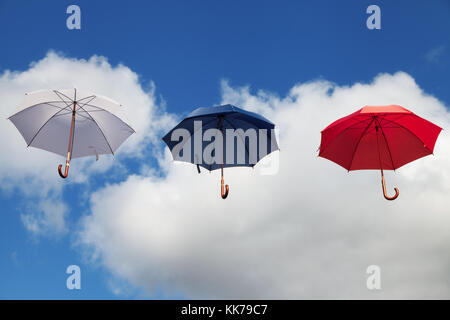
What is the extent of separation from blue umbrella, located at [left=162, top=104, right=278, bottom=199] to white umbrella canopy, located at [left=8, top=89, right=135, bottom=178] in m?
1.57

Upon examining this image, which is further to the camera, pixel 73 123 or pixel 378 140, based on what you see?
pixel 73 123

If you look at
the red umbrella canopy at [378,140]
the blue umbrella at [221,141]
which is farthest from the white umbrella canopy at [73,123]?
the red umbrella canopy at [378,140]

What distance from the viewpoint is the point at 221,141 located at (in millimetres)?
10789

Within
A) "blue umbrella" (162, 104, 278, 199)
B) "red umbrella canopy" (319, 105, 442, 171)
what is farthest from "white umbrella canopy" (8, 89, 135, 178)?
"red umbrella canopy" (319, 105, 442, 171)

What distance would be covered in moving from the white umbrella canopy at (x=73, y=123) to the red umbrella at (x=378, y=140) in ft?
17.5

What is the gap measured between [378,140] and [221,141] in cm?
395

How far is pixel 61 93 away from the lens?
10422 mm

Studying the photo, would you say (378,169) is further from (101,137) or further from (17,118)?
(17,118)

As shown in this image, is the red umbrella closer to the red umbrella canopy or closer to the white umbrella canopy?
the red umbrella canopy

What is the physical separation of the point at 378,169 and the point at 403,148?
0.79m

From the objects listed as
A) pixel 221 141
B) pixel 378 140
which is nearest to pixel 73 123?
pixel 221 141

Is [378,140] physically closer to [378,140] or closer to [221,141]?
[378,140]

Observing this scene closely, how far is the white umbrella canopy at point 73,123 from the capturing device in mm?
10484

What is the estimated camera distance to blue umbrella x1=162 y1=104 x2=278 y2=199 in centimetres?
1035
